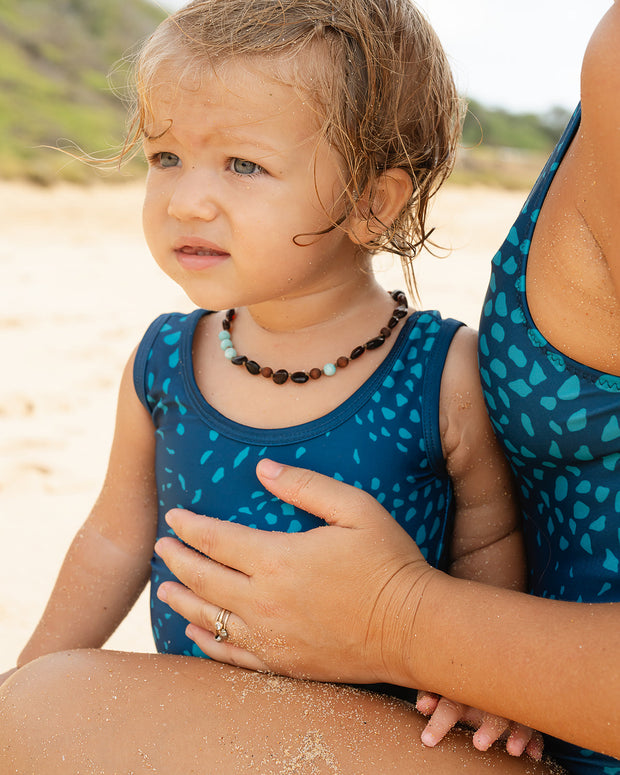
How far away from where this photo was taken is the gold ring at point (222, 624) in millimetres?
1350

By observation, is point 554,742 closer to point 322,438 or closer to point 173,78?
point 322,438

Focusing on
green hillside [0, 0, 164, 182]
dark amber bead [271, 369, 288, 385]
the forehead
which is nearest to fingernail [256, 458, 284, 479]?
dark amber bead [271, 369, 288, 385]

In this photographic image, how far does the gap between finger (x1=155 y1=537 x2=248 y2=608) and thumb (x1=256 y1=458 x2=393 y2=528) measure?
153mm

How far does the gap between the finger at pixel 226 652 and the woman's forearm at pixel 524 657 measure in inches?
9.9

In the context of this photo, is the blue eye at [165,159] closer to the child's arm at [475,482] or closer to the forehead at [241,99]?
the forehead at [241,99]

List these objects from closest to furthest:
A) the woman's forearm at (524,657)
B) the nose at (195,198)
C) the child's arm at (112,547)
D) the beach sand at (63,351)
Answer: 1. the woman's forearm at (524,657)
2. the nose at (195,198)
3. the child's arm at (112,547)
4. the beach sand at (63,351)

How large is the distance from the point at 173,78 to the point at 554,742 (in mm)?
1306

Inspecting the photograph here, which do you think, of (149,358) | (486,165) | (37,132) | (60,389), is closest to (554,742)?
(149,358)

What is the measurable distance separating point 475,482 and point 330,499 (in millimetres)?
406

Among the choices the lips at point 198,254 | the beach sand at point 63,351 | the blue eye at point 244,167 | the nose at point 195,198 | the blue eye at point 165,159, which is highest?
the blue eye at point 244,167

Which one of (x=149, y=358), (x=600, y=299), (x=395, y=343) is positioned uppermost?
(x=600, y=299)

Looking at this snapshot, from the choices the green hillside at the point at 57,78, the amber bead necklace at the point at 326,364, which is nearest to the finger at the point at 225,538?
the amber bead necklace at the point at 326,364

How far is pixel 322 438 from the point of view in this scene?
5.19ft

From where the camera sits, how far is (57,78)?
24234mm
